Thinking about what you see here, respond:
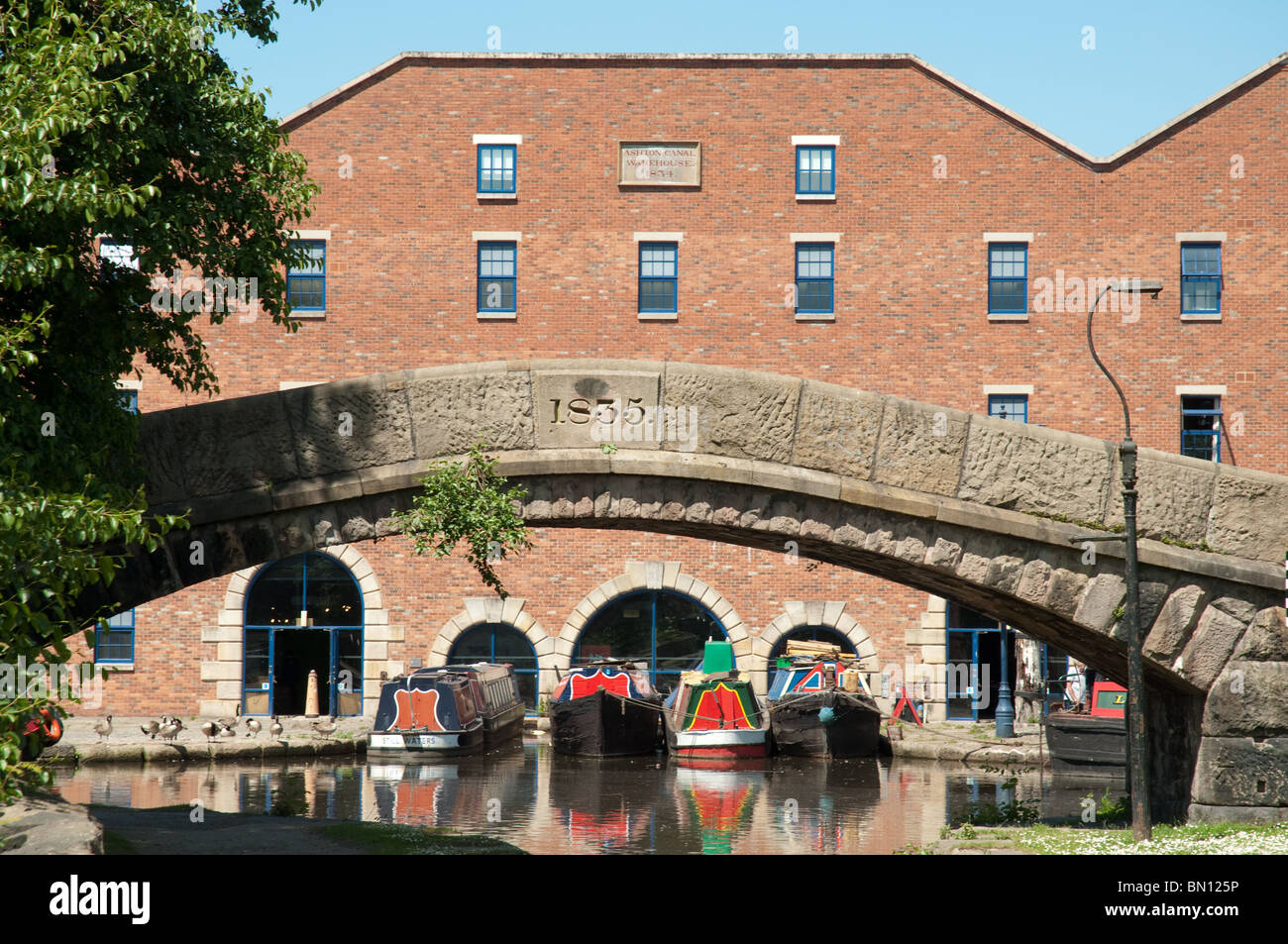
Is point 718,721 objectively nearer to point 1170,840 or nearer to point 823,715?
point 823,715

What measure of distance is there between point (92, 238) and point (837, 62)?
72.7 feet

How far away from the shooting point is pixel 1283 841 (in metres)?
9.45

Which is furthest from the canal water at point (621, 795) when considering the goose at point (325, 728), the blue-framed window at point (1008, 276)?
the blue-framed window at point (1008, 276)

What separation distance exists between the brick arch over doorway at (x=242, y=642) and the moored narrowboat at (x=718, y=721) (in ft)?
24.0

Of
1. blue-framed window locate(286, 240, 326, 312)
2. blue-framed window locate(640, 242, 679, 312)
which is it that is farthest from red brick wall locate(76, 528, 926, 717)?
blue-framed window locate(286, 240, 326, 312)

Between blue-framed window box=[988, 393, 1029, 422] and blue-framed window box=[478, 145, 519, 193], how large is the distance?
11.6m

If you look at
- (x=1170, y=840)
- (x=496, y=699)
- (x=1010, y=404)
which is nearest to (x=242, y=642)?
(x=496, y=699)

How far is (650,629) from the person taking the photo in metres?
29.9

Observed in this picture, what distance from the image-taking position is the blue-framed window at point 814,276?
29.3m

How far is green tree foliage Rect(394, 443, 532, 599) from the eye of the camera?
34.2ft

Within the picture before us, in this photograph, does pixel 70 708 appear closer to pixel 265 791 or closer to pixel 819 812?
pixel 265 791

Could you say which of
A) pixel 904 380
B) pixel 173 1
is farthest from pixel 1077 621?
pixel 904 380

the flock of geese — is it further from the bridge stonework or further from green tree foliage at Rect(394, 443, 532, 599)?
green tree foliage at Rect(394, 443, 532, 599)

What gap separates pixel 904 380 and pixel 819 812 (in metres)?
12.7
